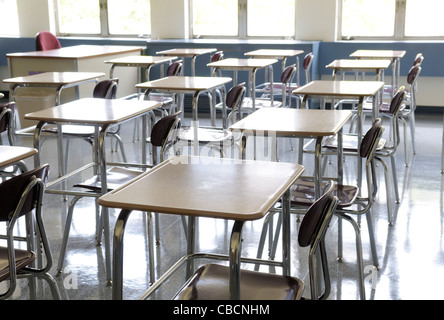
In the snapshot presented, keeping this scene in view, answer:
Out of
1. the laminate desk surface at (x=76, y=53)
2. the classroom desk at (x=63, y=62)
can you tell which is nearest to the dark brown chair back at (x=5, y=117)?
the classroom desk at (x=63, y=62)

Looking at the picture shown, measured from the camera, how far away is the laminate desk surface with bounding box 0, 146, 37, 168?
246 cm

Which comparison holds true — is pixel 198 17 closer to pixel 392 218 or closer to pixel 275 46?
pixel 275 46

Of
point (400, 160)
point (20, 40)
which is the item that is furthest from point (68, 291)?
point (20, 40)

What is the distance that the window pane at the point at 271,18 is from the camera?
8.54 m

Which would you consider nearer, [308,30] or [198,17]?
[308,30]

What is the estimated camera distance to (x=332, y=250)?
140 inches

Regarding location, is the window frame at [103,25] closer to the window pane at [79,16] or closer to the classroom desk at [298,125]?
the window pane at [79,16]

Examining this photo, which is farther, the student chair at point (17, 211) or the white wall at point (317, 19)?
the white wall at point (317, 19)

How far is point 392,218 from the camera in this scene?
4.05 meters

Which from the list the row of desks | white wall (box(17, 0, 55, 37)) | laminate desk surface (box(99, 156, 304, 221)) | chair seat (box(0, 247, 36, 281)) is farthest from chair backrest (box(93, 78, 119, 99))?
white wall (box(17, 0, 55, 37))

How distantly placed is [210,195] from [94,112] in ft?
5.33

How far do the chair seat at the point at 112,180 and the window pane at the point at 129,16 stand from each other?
611 centimetres
